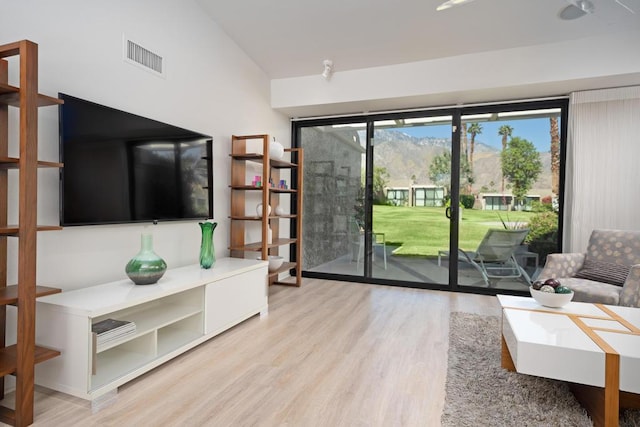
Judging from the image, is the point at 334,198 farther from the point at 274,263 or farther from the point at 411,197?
the point at 274,263

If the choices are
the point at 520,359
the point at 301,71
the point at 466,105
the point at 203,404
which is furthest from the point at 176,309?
the point at 466,105

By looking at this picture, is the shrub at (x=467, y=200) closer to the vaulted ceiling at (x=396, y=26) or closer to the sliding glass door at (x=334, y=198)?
the sliding glass door at (x=334, y=198)

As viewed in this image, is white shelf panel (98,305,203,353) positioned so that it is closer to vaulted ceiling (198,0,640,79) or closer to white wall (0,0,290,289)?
white wall (0,0,290,289)

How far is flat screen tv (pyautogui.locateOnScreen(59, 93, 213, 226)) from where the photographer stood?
6.81 ft

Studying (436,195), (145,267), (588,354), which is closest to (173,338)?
(145,267)

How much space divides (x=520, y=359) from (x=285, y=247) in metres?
3.62

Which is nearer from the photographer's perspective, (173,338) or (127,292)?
(127,292)

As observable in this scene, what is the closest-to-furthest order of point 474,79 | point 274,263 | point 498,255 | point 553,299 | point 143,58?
point 553,299
point 143,58
point 474,79
point 274,263
point 498,255

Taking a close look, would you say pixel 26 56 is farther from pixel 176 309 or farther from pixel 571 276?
pixel 571 276

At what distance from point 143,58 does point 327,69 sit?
2.05 meters

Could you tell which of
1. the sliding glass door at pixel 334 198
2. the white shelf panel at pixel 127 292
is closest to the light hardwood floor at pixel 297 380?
the white shelf panel at pixel 127 292

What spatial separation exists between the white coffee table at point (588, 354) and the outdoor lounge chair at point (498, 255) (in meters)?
2.14

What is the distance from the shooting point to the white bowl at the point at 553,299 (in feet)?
A: 6.92

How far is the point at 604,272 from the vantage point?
2980 millimetres
